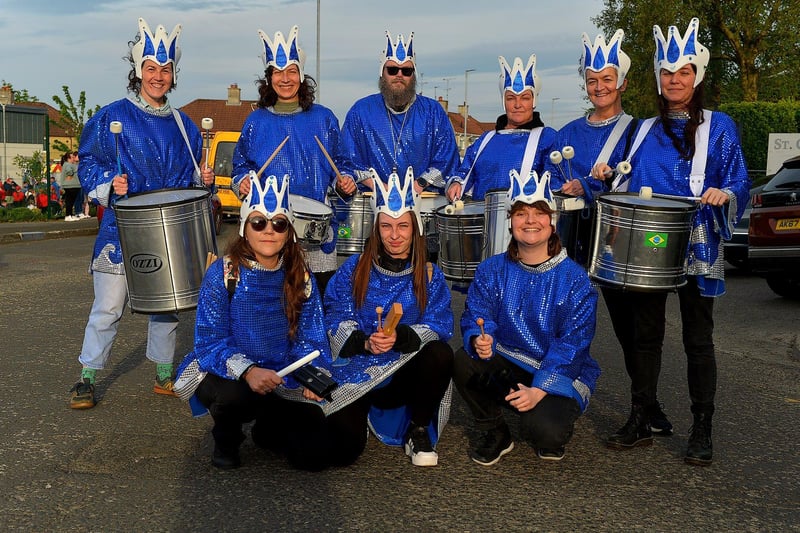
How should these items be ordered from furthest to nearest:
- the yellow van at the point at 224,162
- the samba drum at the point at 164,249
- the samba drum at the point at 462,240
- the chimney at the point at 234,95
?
the chimney at the point at 234,95 → the yellow van at the point at 224,162 → the samba drum at the point at 462,240 → the samba drum at the point at 164,249

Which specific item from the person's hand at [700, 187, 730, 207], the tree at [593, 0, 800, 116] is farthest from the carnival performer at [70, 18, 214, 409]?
the tree at [593, 0, 800, 116]

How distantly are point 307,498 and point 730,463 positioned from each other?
2.19m

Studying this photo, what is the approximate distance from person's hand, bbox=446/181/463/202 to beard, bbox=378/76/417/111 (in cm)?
72

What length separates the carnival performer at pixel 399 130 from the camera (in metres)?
6.26

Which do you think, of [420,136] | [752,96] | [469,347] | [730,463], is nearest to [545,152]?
[420,136]

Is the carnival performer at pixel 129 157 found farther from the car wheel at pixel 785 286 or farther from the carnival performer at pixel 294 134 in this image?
the car wheel at pixel 785 286

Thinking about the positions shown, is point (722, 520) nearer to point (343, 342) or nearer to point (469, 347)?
point (469, 347)

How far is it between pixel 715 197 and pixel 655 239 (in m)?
0.38

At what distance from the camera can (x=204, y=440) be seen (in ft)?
17.0

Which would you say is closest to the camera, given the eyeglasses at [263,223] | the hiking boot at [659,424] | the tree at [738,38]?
the eyeglasses at [263,223]

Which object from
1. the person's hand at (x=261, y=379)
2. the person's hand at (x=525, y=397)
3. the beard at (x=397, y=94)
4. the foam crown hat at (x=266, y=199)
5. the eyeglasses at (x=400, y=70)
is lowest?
the person's hand at (x=525, y=397)

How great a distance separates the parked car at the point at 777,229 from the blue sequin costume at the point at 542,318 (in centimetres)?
598

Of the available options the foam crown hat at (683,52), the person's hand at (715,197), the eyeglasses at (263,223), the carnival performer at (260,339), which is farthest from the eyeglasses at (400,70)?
the person's hand at (715,197)

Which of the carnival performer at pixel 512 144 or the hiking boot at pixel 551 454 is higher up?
the carnival performer at pixel 512 144
